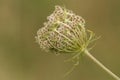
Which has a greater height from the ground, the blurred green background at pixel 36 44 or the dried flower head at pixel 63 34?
the blurred green background at pixel 36 44

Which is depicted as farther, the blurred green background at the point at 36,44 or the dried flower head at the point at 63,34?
the blurred green background at the point at 36,44

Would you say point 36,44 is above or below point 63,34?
above

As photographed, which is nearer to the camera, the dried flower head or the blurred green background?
the dried flower head

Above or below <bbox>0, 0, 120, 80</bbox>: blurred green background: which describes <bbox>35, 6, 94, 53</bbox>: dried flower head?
below

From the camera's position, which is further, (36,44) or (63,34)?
(36,44)
